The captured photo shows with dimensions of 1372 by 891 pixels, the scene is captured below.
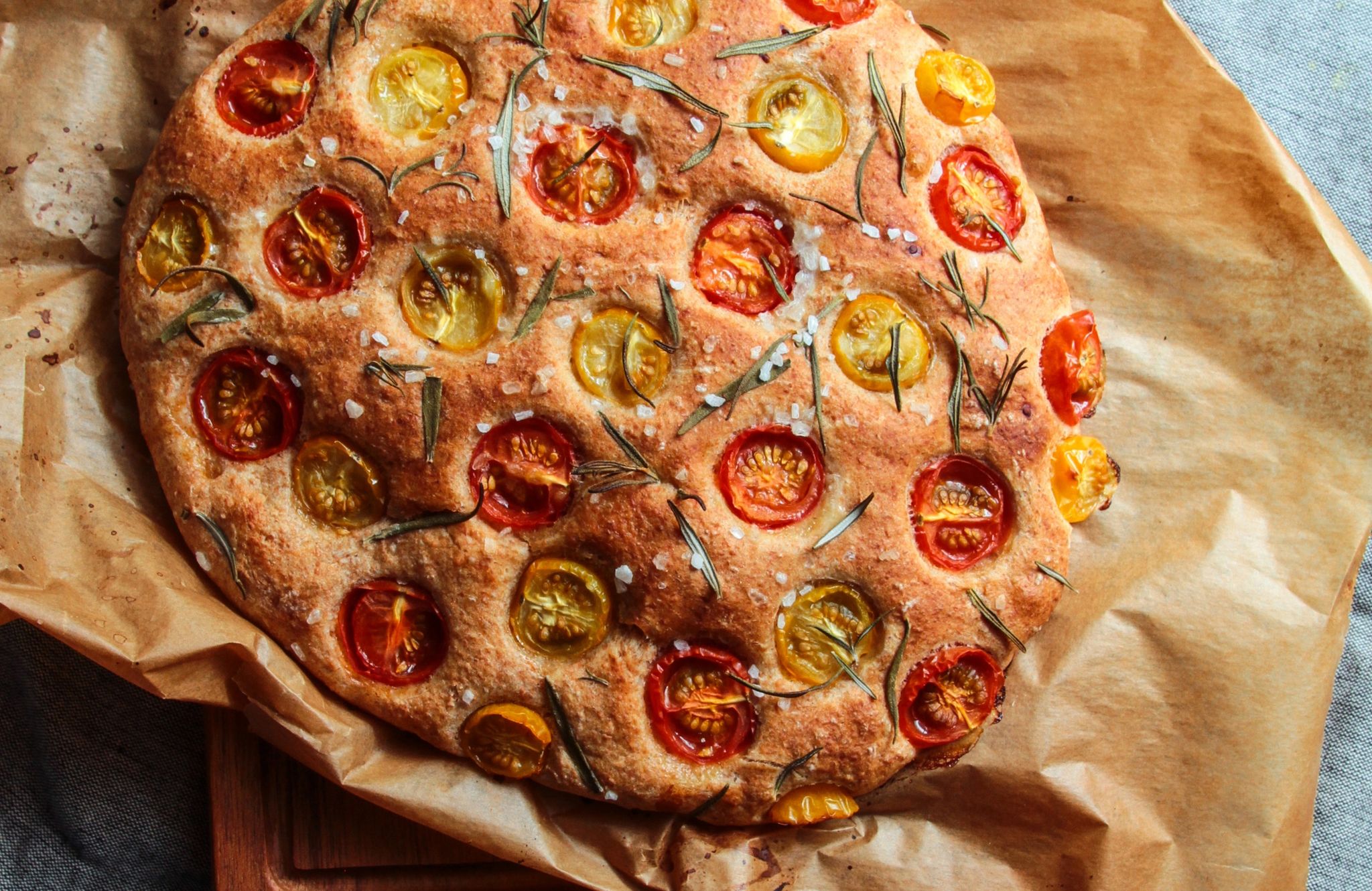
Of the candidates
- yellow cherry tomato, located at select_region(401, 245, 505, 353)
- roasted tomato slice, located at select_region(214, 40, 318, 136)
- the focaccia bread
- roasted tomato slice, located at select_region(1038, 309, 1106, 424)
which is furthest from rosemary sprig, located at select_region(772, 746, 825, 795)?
roasted tomato slice, located at select_region(214, 40, 318, 136)

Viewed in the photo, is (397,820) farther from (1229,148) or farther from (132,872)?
(1229,148)

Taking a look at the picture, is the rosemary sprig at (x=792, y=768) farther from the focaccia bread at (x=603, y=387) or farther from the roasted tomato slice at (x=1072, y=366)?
the roasted tomato slice at (x=1072, y=366)

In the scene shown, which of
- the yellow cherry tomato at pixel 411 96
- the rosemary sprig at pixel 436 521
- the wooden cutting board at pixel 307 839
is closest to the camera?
the rosemary sprig at pixel 436 521

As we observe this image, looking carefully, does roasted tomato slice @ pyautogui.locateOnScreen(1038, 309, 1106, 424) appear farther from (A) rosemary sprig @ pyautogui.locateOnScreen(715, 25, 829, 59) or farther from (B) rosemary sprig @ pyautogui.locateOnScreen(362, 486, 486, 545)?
(B) rosemary sprig @ pyautogui.locateOnScreen(362, 486, 486, 545)

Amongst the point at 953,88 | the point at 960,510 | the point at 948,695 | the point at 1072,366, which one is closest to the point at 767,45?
the point at 953,88

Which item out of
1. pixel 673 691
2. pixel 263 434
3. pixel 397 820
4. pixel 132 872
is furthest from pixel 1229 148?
pixel 132 872

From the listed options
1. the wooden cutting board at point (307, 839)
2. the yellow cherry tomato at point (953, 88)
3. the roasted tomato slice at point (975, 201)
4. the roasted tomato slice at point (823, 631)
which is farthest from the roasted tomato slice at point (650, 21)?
the wooden cutting board at point (307, 839)
